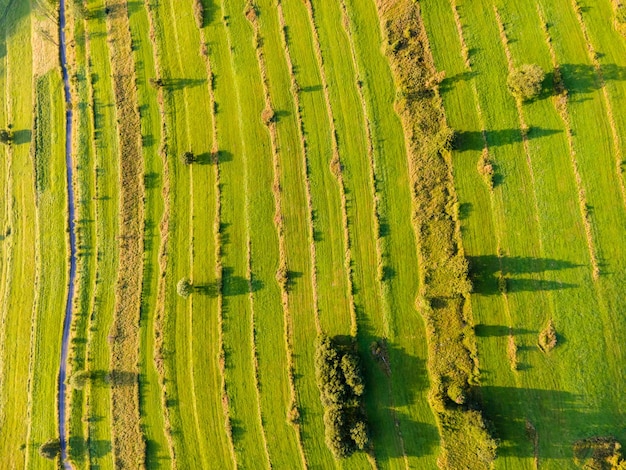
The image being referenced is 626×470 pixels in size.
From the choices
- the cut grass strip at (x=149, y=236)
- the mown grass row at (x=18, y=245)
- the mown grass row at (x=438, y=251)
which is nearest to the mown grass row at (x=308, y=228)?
Answer: the mown grass row at (x=438, y=251)

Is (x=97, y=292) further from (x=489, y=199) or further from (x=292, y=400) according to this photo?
(x=489, y=199)

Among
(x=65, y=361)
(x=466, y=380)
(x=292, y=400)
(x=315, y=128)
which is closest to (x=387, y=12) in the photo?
(x=315, y=128)

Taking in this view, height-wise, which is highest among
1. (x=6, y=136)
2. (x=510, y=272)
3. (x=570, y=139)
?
(x=6, y=136)

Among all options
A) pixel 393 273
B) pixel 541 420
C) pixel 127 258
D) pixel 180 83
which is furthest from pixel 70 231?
pixel 541 420

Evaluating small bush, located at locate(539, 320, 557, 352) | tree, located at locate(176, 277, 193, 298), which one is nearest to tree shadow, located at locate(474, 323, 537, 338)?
small bush, located at locate(539, 320, 557, 352)

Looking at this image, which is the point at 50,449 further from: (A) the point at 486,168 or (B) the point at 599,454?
(B) the point at 599,454
